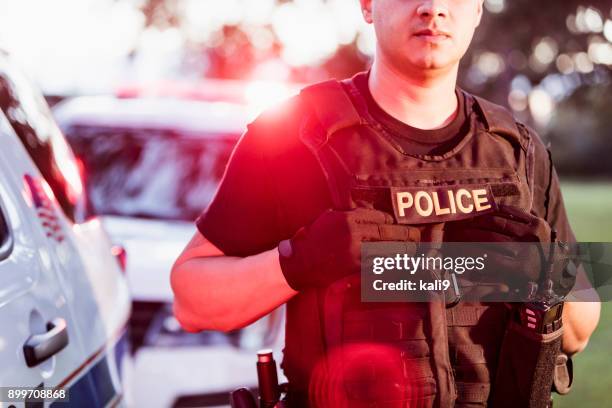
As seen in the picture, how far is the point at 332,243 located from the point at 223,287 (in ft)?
1.16

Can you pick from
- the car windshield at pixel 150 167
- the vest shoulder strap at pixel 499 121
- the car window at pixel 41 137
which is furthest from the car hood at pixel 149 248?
the vest shoulder strap at pixel 499 121

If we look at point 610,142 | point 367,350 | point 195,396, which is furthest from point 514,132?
point 610,142

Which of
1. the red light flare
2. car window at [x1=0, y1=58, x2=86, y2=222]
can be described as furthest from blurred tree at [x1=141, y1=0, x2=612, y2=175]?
the red light flare

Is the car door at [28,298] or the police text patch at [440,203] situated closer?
the car door at [28,298]

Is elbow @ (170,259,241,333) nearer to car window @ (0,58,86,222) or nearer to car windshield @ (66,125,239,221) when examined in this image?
car window @ (0,58,86,222)

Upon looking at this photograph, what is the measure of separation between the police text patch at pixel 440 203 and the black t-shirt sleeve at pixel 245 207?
32cm

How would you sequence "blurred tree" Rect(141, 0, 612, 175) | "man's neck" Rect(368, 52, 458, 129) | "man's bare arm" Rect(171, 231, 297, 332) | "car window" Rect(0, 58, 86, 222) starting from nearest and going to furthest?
1. "man's bare arm" Rect(171, 231, 297, 332)
2. "man's neck" Rect(368, 52, 458, 129)
3. "car window" Rect(0, 58, 86, 222)
4. "blurred tree" Rect(141, 0, 612, 175)

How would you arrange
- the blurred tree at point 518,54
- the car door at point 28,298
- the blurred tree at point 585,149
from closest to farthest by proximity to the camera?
the car door at point 28,298
the blurred tree at point 518,54
the blurred tree at point 585,149

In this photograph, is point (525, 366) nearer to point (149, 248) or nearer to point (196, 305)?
point (196, 305)

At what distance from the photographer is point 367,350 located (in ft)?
6.35

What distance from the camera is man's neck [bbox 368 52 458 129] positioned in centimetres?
214

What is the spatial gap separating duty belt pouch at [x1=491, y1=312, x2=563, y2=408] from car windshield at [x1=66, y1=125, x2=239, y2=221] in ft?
8.85

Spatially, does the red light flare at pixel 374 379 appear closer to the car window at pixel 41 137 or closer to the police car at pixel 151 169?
the car window at pixel 41 137

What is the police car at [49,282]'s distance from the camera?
70.9 inches
